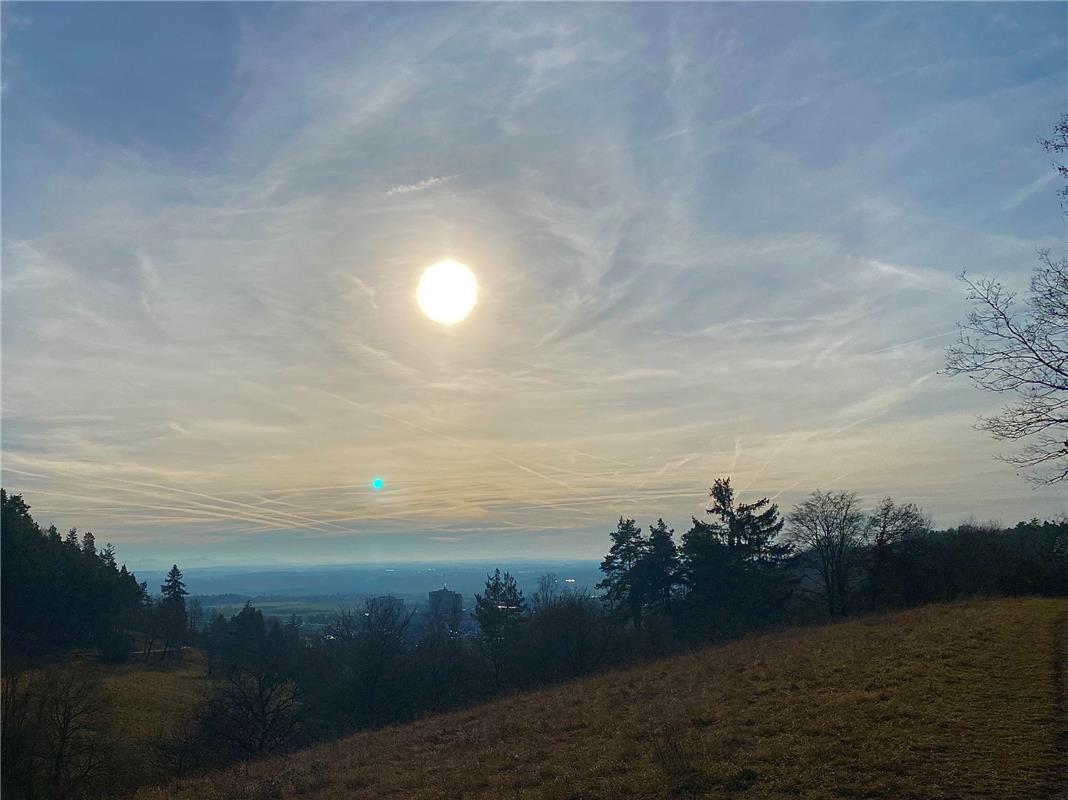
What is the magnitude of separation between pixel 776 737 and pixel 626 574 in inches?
1812

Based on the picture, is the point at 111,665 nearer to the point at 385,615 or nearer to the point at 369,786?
the point at 385,615

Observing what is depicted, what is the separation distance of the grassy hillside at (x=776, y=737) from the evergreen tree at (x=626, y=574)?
3345 centimetres

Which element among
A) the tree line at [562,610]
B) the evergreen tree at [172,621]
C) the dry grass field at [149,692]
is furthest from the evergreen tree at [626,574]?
the evergreen tree at [172,621]

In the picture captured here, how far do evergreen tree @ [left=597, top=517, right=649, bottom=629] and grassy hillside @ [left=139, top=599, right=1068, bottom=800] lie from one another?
1317 inches

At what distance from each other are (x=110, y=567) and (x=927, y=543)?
78.7 meters

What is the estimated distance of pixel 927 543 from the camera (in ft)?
168

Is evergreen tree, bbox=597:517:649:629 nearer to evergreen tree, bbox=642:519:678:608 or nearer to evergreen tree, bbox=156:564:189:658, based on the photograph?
evergreen tree, bbox=642:519:678:608

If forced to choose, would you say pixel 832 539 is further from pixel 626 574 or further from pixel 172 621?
pixel 172 621

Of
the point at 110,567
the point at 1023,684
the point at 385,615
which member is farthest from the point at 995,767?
the point at 110,567

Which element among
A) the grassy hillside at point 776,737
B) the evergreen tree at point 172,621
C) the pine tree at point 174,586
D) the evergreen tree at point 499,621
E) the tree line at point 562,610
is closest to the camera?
the grassy hillside at point 776,737

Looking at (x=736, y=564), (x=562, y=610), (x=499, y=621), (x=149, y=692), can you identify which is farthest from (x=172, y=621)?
(x=736, y=564)

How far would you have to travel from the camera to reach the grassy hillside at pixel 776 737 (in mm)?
8516

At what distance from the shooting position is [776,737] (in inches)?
425

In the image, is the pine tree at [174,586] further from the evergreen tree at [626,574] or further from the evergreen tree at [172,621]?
the evergreen tree at [626,574]
